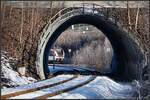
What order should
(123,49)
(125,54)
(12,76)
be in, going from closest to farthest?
(12,76) < (125,54) < (123,49)

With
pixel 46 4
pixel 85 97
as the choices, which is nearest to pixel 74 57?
pixel 46 4

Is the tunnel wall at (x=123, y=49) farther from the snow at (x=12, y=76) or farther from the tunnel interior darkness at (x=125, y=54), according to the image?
the snow at (x=12, y=76)

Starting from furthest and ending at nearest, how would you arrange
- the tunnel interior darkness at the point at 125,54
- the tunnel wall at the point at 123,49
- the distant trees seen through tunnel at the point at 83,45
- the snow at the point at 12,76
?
the distant trees seen through tunnel at the point at 83,45
the tunnel interior darkness at the point at 125,54
the tunnel wall at the point at 123,49
the snow at the point at 12,76

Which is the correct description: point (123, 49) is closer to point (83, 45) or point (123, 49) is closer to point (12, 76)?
point (12, 76)

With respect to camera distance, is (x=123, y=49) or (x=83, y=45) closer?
(x=123, y=49)

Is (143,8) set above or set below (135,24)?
above

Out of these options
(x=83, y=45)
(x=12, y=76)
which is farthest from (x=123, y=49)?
(x=83, y=45)

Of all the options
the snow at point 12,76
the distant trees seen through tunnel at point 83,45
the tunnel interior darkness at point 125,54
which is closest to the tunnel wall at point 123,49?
the tunnel interior darkness at point 125,54

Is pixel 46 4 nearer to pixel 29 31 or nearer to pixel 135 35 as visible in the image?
pixel 29 31

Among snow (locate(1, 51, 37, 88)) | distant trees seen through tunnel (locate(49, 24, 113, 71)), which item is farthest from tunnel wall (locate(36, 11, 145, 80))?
distant trees seen through tunnel (locate(49, 24, 113, 71))

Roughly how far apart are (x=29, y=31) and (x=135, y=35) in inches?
262

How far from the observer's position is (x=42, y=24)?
14008 mm

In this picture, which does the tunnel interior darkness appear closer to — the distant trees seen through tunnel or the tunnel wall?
the tunnel wall

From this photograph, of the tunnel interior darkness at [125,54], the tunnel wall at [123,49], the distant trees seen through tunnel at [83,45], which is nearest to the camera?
the tunnel wall at [123,49]
